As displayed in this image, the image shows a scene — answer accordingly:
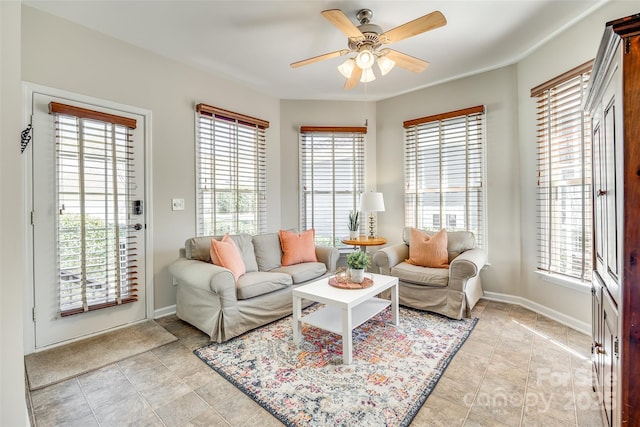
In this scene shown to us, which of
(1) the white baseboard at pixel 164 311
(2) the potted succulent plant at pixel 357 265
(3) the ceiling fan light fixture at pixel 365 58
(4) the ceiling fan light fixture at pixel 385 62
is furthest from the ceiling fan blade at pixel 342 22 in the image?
(1) the white baseboard at pixel 164 311

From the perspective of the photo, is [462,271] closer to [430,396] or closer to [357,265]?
[357,265]

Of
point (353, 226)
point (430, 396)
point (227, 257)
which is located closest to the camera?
point (430, 396)

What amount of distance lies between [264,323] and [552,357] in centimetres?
237

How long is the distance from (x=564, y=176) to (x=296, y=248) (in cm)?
288

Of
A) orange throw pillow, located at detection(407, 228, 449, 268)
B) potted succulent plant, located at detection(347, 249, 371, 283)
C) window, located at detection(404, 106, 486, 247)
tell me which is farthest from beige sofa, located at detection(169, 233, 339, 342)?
window, located at detection(404, 106, 486, 247)

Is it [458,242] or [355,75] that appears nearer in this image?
[355,75]

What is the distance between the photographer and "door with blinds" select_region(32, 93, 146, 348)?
2.35m

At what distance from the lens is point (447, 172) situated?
3.78 m

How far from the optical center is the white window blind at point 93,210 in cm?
244

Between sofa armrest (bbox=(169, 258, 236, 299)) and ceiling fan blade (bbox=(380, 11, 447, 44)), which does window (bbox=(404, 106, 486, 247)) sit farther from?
sofa armrest (bbox=(169, 258, 236, 299))

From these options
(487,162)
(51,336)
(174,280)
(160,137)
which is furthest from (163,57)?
(487,162)

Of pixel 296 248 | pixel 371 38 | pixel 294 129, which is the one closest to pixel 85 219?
pixel 296 248

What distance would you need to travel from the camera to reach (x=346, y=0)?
2.21 m

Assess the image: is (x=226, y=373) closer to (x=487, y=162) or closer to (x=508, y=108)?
(x=487, y=162)
